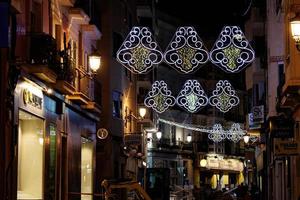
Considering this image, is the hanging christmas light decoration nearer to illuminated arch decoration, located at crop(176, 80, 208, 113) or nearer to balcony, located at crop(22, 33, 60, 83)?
illuminated arch decoration, located at crop(176, 80, 208, 113)

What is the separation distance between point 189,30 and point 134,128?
26.4 meters

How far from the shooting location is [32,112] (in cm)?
2202

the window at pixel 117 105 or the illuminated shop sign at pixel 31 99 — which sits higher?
the window at pixel 117 105

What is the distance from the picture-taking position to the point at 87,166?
3444 cm

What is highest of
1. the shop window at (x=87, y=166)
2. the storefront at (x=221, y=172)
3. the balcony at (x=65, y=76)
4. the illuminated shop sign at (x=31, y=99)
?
the balcony at (x=65, y=76)

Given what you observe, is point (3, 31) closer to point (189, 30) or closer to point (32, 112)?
point (32, 112)

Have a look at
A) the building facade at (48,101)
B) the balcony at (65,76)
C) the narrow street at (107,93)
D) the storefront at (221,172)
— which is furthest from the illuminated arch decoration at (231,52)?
the storefront at (221,172)

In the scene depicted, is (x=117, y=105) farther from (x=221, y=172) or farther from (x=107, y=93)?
(x=221, y=172)

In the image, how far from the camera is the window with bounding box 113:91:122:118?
41.4 meters

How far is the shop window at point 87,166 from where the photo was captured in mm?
33531

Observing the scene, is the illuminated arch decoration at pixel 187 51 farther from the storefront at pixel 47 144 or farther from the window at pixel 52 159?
the window at pixel 52 159

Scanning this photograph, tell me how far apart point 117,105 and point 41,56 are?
21185 millimetres

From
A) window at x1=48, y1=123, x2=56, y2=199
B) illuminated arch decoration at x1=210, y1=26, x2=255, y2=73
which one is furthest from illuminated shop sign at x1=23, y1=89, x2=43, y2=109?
illuminated arch decoration at x1=210, y1=26, x2=255, y2=73

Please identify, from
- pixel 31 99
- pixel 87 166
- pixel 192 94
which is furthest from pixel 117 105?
pixel 31 99
